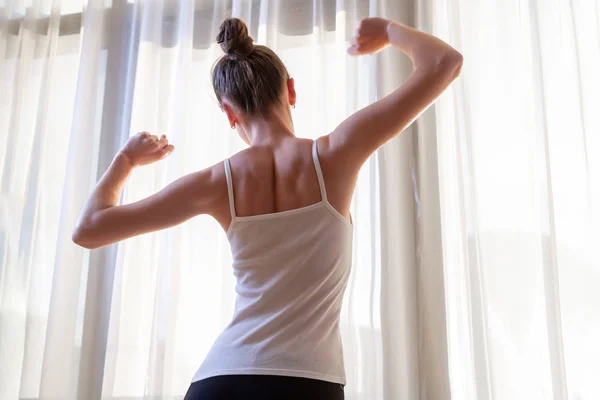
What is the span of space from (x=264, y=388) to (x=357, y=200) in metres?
0.71

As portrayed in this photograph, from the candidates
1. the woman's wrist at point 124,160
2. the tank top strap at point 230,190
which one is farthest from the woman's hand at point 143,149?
the tank top strap at point 230,190

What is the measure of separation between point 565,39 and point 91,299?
1.42m

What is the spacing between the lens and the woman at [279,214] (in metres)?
0.94

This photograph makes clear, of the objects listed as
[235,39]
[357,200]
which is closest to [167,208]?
[235,39]

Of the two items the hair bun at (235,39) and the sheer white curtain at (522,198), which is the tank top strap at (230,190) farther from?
the sheer white curtain at (522,198)

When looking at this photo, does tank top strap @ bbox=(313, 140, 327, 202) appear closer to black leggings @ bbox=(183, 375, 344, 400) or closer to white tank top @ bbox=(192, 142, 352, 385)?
white tank top @ bbox=(192, 142, 352, 385)

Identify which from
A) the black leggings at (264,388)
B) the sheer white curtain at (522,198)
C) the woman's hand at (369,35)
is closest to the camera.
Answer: the black leggings at (264,388)

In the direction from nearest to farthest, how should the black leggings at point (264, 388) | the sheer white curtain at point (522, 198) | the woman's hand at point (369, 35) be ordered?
1. the black leggings at point (264, 388)
2. the woman's hand at point (369, 35)
3. the sheer white curtain at point (522, 198)

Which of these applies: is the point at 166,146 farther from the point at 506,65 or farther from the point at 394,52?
the point at 506,65

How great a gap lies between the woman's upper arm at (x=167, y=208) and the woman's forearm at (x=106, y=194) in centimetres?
2

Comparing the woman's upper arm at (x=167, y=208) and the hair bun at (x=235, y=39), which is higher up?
the hair bun at (x=235, y=39)

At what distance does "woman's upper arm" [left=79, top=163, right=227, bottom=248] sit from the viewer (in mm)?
1040

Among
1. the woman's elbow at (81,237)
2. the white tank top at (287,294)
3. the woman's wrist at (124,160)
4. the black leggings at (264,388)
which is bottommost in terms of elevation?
the black leggings at (264,388)

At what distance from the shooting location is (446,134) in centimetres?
152
